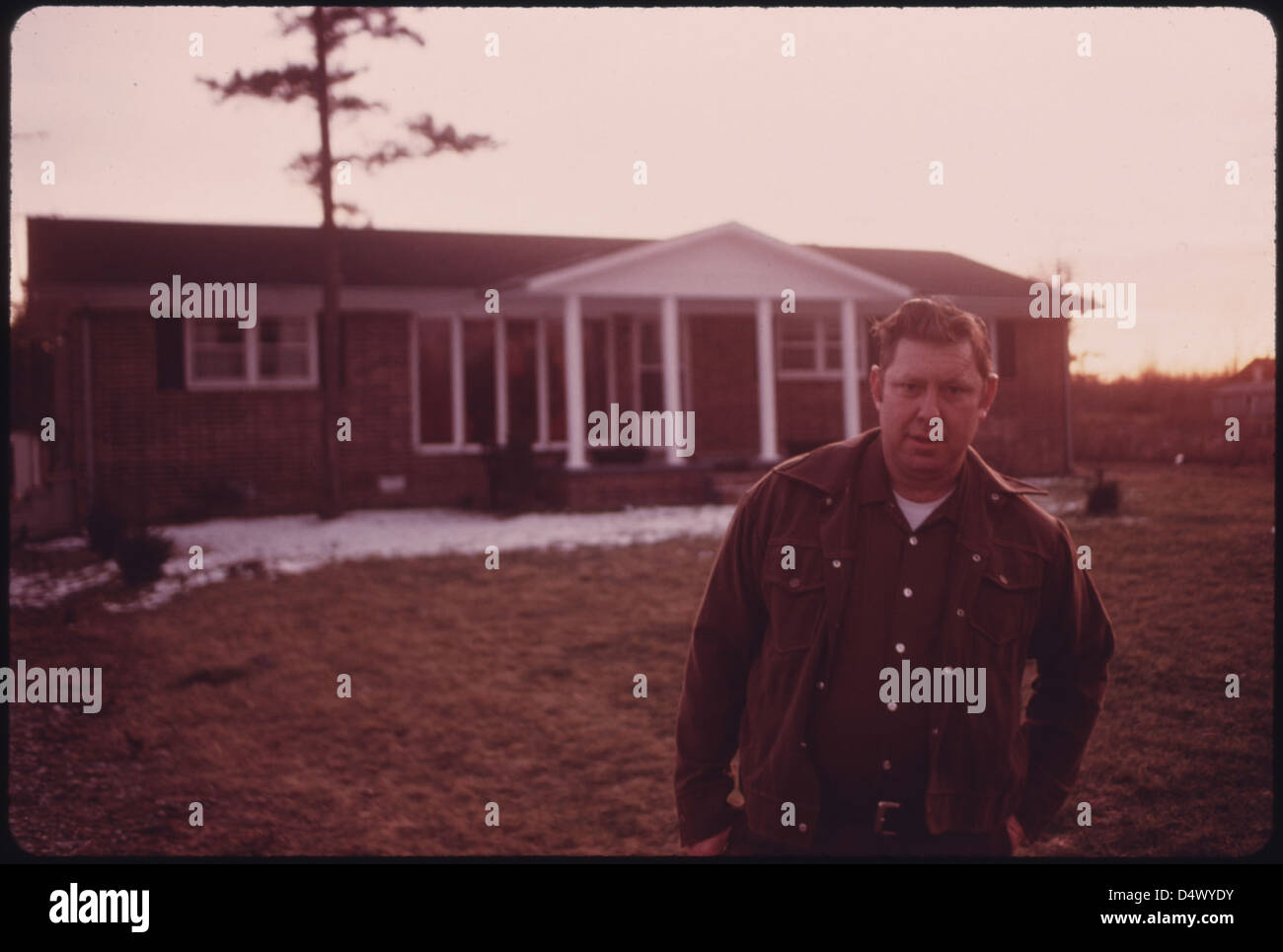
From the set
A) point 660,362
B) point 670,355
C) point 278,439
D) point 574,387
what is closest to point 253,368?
point 278,439

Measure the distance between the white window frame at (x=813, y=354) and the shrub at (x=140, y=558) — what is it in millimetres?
9630

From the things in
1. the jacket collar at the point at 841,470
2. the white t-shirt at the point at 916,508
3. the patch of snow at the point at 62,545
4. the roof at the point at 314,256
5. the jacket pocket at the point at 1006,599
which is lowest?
the patch of snow at the point at 62,545

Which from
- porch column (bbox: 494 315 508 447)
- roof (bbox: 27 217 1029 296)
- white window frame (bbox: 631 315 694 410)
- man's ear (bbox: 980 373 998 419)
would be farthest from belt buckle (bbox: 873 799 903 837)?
white window frame (bbox: 631 315 694 410)

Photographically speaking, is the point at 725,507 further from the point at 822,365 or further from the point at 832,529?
the point at 832,529

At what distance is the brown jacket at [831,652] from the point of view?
7.14 feet

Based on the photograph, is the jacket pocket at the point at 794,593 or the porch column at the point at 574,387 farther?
the porch column at the point at 574,387

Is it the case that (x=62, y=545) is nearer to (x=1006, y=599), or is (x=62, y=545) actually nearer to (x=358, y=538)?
(x=358, y=538)

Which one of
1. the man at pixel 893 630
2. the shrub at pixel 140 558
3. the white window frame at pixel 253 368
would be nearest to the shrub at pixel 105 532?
the shrub at pixel 140 558

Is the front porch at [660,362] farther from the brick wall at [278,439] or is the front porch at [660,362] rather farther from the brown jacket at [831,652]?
the brown jacket at [831,652]

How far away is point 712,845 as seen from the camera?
2.38 metres

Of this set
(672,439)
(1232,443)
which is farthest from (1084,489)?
(672,439)

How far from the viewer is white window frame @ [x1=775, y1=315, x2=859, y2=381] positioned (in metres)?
14.8

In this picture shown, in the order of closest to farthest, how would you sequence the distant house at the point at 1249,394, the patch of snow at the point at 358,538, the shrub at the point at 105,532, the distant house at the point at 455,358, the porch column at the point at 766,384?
the distant house at the point at 1249,394 < the patch of snow at the point at 358,538 < the shrub at the point at 105,532 < the distant house at the point at 455,358 < the porch column at the point at 766,384

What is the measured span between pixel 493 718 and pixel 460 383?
30.7 feet
